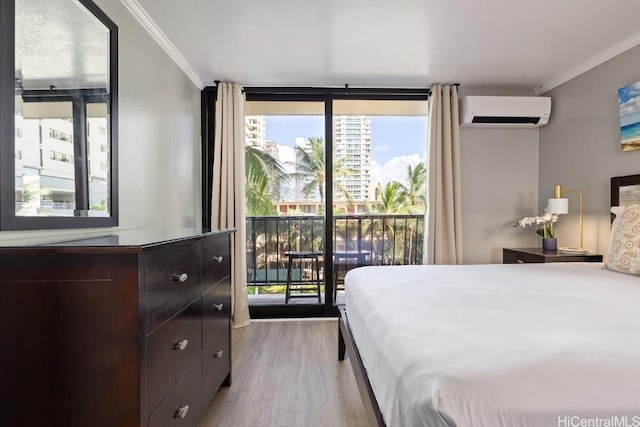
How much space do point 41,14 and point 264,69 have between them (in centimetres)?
190

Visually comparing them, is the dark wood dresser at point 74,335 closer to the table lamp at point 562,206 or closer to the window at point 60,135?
the window at point 60,135

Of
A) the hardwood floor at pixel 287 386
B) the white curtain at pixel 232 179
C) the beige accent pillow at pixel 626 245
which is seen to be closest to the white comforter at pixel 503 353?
the beige accent pillow at pixel 626 245

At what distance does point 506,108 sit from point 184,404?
3.68m

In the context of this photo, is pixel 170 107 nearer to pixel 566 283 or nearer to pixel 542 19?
pixel 542 19

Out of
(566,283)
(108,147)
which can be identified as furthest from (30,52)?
(566,283)

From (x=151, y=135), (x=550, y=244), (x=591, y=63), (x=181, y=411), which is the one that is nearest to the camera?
(x=181, y=411)

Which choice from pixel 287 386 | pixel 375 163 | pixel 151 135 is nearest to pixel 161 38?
pixel 151 135

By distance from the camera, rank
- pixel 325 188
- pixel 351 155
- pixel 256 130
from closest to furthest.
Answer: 1. pixel 325 188
2. pixel 256 130
3. pixel 351 155

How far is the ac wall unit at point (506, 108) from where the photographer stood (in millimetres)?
3305

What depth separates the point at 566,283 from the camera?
1.79m

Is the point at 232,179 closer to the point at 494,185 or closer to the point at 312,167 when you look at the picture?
the point at 312,167

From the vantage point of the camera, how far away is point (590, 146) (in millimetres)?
2908

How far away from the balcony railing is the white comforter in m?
2.46

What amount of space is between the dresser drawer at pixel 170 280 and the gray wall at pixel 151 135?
0.57m
